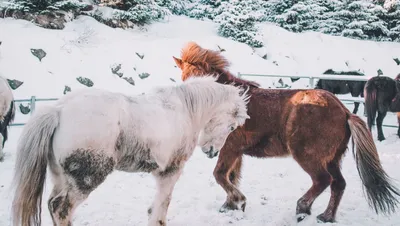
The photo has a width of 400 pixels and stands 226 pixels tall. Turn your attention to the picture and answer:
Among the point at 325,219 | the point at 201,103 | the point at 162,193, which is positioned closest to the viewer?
the point at 162,193

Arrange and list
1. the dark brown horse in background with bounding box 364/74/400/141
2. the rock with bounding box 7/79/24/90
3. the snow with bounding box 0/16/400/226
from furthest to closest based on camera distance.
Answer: the rock with bounding box 7/79/24/90 → the dark brown horse in background with bounding box 364/74/400/141 → the snow with bounding box 0/16/400/226

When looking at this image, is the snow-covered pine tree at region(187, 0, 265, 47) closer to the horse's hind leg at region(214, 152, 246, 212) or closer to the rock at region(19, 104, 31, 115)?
the rock at region(19, 104, 31, 115)

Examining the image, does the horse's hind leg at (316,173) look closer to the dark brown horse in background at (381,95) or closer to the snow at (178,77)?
the snow at (178,77)

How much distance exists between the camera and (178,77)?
40.1 ft

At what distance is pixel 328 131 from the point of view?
3350mm

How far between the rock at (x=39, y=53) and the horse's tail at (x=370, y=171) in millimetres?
9396

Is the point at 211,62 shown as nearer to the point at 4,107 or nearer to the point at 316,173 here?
the point at 316,173

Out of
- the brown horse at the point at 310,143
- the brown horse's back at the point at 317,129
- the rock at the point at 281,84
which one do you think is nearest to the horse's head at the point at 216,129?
the brown horse at the point at 310,143

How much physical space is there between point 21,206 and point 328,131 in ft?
9.19

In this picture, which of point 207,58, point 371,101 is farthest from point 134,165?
point 371,101

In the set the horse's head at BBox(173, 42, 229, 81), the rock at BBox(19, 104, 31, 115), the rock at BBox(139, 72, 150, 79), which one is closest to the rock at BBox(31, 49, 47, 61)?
the rock at BBox(19, 104, 31, 115)

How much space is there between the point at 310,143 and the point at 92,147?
7.10ft

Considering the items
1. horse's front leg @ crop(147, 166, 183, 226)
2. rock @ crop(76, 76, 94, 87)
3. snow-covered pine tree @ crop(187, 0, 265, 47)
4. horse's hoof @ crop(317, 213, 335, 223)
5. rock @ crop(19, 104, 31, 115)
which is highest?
horse's front leg @ crop(147, 166, 183, 226)

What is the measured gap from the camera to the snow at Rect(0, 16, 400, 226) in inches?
144
